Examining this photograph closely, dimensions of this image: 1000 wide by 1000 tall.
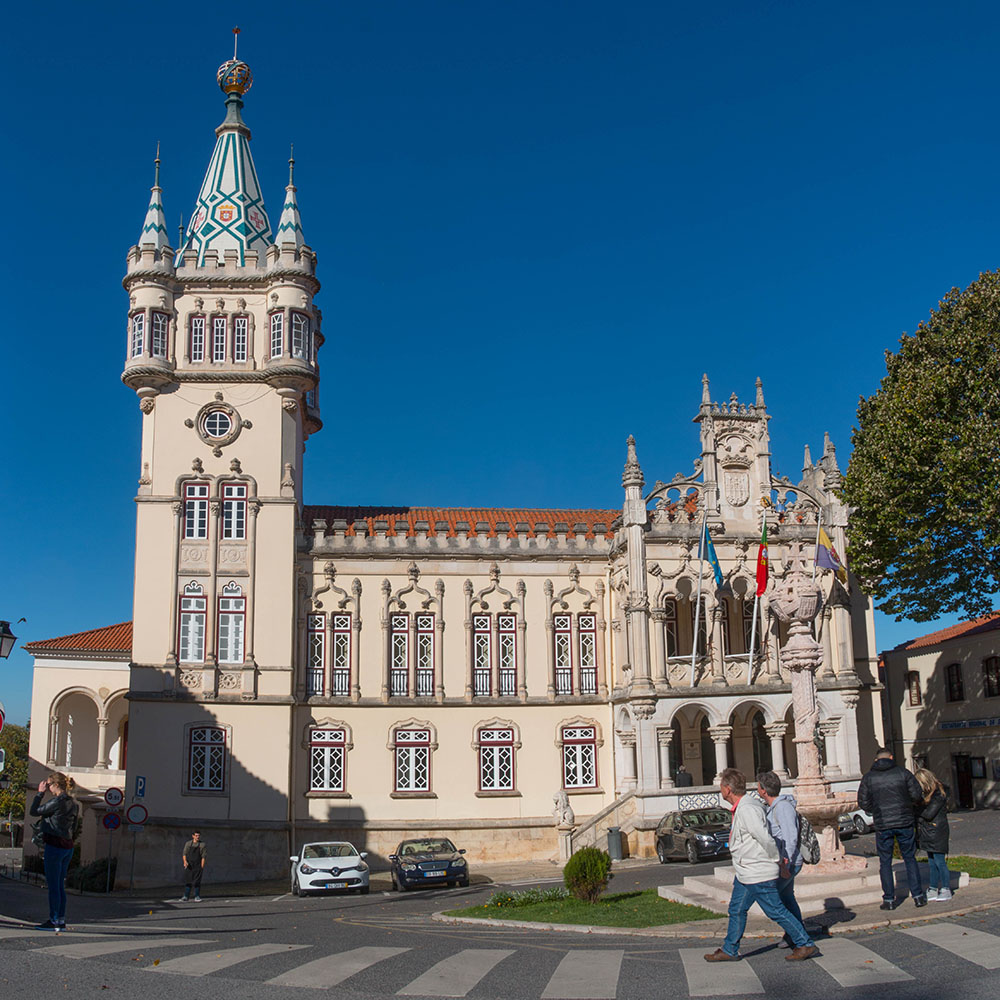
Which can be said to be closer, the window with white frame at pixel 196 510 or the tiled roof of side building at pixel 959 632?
the window with white frame at pixel 196 510

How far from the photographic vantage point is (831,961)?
1175cm

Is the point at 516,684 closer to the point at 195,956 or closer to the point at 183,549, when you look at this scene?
the point at 183,549

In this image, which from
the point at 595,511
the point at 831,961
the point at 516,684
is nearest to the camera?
the point at 831,961

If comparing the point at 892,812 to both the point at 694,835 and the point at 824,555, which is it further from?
the point at 824,555

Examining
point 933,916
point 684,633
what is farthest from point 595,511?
point 933,916

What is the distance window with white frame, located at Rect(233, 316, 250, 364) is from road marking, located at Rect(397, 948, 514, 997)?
28.7 m

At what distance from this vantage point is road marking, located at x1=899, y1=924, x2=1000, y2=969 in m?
11.4

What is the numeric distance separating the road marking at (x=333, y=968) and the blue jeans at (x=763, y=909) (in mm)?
4080

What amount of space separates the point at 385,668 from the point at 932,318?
21423mm

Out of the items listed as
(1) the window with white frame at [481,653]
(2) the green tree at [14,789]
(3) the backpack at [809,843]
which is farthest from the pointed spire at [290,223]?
(2) the green tree at [14,789]

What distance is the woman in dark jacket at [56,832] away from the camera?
46.3 feet

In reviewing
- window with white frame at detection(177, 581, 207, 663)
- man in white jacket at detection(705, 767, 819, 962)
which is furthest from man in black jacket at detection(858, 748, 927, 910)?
window with white frame at detection(177, 581, 207, 663)

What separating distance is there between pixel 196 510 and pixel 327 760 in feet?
31.8

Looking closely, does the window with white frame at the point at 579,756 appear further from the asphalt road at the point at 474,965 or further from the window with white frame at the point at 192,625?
the asphalt road at the point at 474,965
